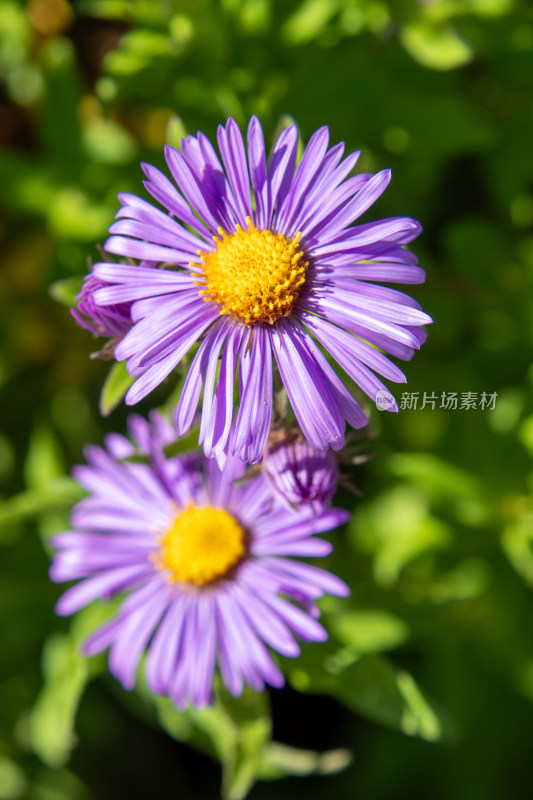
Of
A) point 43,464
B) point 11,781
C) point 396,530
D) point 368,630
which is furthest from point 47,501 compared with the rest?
point 11,781

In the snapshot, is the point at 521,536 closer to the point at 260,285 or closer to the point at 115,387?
the point at 260,285

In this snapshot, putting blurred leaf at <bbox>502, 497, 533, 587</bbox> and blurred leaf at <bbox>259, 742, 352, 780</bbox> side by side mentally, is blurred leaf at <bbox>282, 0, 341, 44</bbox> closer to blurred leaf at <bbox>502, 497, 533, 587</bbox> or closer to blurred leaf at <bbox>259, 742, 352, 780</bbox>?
blurred leaf at <bbox>502, 497, 533, 587</bbox>

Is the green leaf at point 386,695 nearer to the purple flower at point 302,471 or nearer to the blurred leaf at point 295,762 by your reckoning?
the blurred leaf at point 295,762

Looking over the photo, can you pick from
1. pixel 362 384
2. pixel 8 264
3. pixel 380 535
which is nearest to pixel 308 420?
pixel 362 384

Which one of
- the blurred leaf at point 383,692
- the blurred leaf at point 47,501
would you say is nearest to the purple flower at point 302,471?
the blurred leaf at point 383,692

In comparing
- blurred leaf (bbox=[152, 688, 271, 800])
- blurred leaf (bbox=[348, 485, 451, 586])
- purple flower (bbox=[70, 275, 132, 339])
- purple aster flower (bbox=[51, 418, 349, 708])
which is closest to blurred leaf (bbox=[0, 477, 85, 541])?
purple aster flower (bbox=[51, 418, 349, 708])

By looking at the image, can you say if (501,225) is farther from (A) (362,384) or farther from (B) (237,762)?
(B) (237,762)
